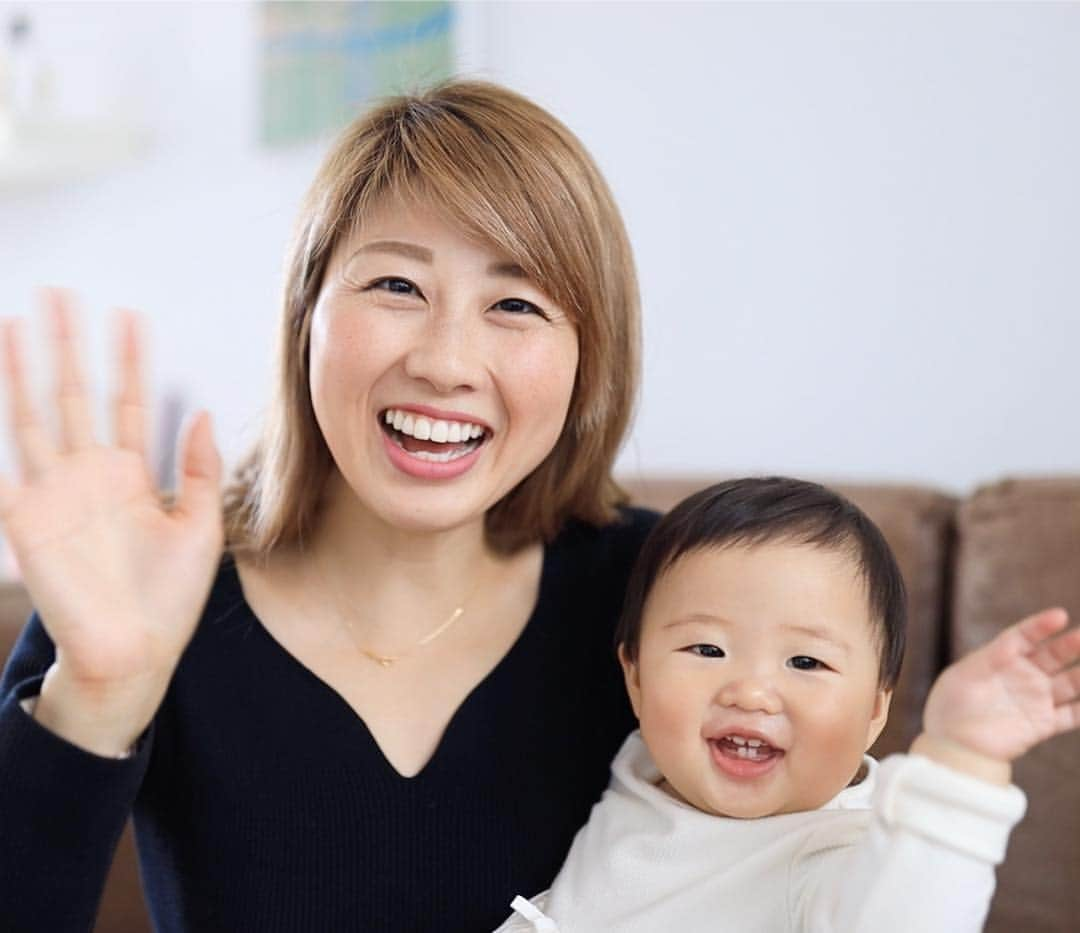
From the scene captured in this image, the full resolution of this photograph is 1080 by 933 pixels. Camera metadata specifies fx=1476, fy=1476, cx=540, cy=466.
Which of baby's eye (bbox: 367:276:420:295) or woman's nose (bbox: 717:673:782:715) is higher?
baby's eye (bbox: 367:276:420:295)

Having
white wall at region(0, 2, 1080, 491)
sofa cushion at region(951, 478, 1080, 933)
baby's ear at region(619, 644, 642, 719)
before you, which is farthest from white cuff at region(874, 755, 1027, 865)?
white wall at region(0, 2, 1080, 491)

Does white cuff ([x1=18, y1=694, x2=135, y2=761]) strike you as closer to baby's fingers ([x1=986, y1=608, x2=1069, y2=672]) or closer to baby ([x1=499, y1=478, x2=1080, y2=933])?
baby ([x1=499, y1=478, x2=1080, y2=933])

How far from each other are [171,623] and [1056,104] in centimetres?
163

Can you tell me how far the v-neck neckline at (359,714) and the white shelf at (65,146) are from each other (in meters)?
1.98

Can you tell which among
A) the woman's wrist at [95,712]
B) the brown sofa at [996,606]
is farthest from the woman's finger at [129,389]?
the brown sofa at [996,606]

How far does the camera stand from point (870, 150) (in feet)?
7.70

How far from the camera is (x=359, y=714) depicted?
4.63ft

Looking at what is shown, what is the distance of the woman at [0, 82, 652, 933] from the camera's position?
131cm

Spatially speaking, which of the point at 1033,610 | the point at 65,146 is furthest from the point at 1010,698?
the point at 65,146

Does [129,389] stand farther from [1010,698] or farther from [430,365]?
[1010,698]

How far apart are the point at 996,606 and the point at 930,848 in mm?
928

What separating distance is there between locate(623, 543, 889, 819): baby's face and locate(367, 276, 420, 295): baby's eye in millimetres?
361

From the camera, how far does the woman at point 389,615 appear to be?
1309 millimetres

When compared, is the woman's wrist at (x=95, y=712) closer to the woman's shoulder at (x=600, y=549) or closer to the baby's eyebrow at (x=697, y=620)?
the baby's eyebrow at (x=697, y=620)
